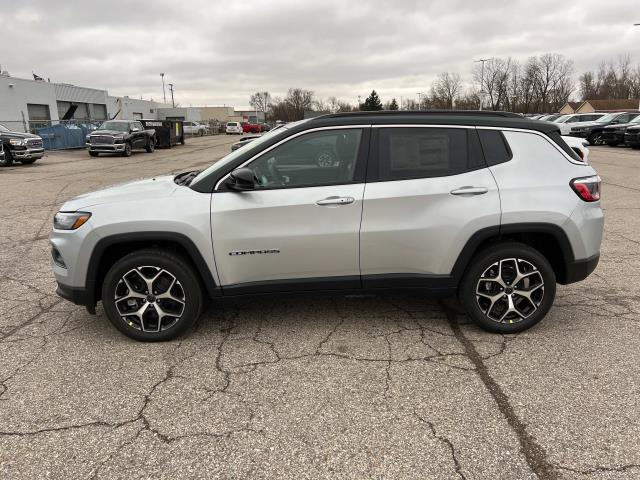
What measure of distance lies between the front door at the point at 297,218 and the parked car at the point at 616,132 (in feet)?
90.7

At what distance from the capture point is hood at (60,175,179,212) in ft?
12.5

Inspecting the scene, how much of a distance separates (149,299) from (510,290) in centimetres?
288

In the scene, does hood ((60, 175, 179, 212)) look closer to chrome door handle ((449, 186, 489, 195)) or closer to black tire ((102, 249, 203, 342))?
black tire ((102, 249, 203, 342))

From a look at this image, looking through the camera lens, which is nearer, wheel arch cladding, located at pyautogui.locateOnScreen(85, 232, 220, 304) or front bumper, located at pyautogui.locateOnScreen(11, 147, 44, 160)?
wheel arch cladding, located at pyautogui.locateOnScreen(85, 232, 220, 304)

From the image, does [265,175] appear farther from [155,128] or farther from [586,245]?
[155,128]

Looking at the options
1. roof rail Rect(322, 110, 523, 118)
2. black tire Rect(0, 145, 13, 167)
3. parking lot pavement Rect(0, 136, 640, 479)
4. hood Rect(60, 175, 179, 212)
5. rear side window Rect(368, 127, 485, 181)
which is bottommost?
parking lot pavement Rect(0, 136, 640, 479)

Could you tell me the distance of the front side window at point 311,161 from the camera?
3801 millimetres

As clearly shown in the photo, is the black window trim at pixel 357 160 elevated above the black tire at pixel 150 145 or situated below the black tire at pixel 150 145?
above

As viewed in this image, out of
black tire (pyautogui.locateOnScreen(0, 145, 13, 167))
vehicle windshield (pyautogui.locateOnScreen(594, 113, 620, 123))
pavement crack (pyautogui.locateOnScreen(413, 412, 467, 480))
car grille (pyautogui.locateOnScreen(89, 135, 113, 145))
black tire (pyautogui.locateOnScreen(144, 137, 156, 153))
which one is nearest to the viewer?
pavement crack (pyautogui.locateOnScreen(413, 412, 467, 480))

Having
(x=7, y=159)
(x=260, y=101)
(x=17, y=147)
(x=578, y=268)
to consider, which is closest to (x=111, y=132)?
(x=17, y=147)

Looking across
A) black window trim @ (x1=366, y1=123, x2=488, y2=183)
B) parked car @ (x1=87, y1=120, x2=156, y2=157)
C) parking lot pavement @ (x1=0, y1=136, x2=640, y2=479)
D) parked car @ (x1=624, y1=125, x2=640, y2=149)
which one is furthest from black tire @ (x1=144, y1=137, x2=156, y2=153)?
black window trim @ (x1=366, y1=123, x2=488, y2=183)

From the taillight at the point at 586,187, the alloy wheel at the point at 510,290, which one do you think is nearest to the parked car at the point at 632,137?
the taillight at the point at 586,187

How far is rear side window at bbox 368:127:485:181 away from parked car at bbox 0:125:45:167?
2027 cm

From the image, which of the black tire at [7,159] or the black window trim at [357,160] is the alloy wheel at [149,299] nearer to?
the black window trim at [357,160]
